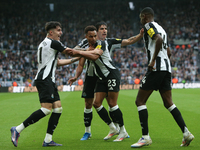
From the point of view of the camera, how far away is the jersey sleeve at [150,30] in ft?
15.5

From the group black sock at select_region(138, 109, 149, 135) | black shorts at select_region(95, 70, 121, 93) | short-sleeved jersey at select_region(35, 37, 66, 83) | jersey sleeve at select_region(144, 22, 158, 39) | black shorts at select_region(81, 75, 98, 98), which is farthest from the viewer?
black shorts at select_region(81, 75, 98, 98)

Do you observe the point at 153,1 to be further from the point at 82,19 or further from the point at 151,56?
the point at 151,56

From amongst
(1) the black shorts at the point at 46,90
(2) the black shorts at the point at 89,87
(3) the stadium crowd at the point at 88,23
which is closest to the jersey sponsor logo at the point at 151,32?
(2) the black shorts at the point at 89,87

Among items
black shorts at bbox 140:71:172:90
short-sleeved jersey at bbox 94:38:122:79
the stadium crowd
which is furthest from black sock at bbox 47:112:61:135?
the stadium crowd

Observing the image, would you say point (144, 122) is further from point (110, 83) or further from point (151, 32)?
point (151, 32)

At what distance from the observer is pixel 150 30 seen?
4.79 m

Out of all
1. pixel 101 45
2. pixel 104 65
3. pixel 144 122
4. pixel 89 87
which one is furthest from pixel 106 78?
pixel 144 122

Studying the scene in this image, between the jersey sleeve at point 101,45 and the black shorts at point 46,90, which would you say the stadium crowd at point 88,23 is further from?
the black shorts at point 46,90

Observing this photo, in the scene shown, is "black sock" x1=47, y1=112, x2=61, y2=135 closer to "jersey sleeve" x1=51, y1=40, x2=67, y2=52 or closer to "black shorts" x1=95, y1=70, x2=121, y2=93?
"black shorts" x1=95, y1=70, x2=121, y2=93

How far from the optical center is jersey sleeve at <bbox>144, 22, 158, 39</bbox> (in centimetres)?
474

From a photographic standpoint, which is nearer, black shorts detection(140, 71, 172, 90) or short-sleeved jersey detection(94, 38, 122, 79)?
→ black shorts detection(140, 71, 172, 90)

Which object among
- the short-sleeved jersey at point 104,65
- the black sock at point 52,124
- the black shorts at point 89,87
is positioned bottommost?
the black sock at point 52,124

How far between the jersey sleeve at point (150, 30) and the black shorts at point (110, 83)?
1.25m

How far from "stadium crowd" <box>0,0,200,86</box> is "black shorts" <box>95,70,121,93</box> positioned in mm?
24733
